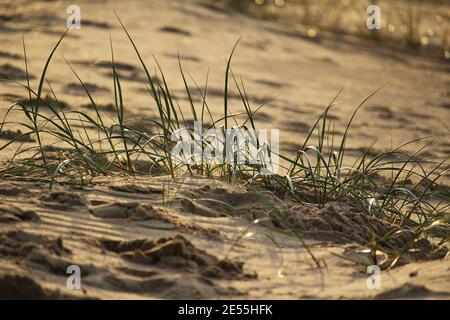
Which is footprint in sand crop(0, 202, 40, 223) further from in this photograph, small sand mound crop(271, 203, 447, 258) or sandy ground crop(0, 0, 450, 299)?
small sand mound crop(271, 203, 447, 258)

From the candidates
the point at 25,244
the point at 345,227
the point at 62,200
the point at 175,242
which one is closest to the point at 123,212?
the point at 62,200

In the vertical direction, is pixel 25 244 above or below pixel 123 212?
below

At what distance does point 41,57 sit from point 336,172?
287 cm

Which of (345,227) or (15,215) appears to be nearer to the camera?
(15,215)

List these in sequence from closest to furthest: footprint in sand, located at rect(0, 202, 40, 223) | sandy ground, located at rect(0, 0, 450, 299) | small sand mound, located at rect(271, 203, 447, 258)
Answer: sandy ground, located at rect(0, 0, 450, 299) → footprint in sand, located at rect(0, 202, 40, 223) → small sand mound, located at rect(271, 203, 447, 258)

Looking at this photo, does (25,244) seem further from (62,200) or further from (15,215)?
(62,200)

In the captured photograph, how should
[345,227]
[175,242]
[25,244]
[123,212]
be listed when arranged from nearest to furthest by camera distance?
[25,244], [175,242], [123,212], [345,227]

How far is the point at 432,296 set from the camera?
9.29ft

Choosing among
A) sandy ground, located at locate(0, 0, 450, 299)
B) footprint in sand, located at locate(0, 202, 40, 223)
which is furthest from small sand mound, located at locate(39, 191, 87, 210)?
footprint in sand, located at locate(0, 202, 40, 223)

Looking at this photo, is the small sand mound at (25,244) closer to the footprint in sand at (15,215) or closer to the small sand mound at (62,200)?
the footprint in sand at (15,215)

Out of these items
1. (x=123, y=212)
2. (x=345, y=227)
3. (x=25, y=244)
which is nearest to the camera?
(x=25, y=244)

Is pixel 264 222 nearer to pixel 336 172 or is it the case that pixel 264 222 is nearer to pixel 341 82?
pixel 336 172

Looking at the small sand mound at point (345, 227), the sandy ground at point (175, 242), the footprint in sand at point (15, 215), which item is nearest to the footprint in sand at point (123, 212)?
the sandy ground at point (175, 242)

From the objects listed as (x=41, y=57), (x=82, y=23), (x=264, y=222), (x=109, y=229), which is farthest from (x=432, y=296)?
(x=82, y=23)
